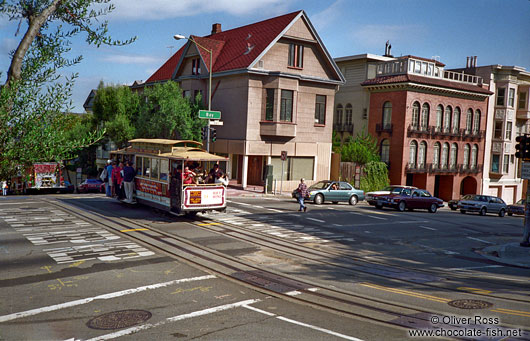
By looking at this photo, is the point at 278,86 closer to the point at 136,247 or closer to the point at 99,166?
the point at 136,247

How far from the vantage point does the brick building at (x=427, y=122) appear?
42.8 m

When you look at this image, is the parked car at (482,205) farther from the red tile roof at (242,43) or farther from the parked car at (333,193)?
the red tile roof at (242,43)

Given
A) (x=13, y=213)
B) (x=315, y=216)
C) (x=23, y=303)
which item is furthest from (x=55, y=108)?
(x=315, y=216)

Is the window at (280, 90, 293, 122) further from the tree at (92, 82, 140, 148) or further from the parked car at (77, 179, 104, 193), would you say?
the parked car at (77, 179, 104, 193)

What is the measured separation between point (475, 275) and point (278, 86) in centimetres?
2449

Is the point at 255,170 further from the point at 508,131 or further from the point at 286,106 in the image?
the point at 508,131

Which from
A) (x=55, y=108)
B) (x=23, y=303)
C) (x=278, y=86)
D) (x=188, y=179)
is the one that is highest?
(x=278, y=86)

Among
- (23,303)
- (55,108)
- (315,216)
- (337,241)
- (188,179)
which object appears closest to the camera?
(55,108)

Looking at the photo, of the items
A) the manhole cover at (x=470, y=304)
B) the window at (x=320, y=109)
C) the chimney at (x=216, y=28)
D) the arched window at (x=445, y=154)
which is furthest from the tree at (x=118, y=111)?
the manhole cover at (x=470, y=304)

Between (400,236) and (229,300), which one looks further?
(400,236)

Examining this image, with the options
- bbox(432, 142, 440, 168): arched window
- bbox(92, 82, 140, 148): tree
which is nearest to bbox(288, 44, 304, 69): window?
bbox(92, 82, 140, 148): tree

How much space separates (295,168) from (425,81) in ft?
50.3

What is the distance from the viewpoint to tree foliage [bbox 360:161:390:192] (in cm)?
4062

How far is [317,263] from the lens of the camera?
13477 mm
